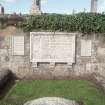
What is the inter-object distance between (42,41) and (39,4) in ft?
18.4

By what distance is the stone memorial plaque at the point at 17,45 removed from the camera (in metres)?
12.8

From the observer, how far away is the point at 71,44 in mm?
12695

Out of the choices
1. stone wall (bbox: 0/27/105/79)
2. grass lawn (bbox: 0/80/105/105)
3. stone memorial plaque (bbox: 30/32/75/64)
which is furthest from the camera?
stone wall (bbox: 0/27/105/79)

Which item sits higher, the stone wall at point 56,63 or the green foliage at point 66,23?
the green foliage at point 66,23

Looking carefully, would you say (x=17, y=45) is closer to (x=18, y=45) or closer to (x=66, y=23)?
(x=18, y=45)

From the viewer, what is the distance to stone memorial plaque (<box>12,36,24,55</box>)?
1277cm

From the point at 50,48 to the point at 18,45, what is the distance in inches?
52.5

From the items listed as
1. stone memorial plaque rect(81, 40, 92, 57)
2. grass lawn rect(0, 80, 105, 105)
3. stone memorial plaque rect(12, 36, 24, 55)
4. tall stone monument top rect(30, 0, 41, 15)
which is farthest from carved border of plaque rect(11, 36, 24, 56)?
tall stone monument top rect(30, 0, 41, 15)

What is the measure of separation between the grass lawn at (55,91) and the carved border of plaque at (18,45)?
4.63ft

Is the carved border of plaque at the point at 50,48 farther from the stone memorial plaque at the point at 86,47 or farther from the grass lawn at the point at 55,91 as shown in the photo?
the grass lawn at the point at 55,91

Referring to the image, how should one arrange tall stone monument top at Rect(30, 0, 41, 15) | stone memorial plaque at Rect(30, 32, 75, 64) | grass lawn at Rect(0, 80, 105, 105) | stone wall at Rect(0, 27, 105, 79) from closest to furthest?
grass lawn at Rect(0, 80, 105, 105), stone memorial plaque at Rect(30, 32, 75, 64), stone wall at Rect(0, 27, 105, 79), tall stone monument top at Rect(30, 0, 41, 15)

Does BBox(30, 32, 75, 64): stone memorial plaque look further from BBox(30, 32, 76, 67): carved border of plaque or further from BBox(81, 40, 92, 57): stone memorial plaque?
BBox(81, 40, 92, 57): stone memorial plaque

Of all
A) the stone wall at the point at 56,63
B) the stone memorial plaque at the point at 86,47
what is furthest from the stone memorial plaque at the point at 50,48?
the stone memorial plaque at the point at 86,47

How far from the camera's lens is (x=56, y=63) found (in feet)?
41.9
